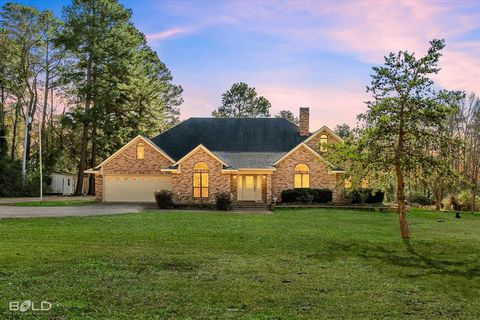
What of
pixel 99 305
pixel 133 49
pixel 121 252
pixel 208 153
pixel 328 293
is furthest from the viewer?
pixel 133 49

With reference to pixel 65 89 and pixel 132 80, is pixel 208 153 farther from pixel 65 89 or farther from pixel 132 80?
pixel 65 89

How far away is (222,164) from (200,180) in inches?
73.6

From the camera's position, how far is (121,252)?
1096 centimetres

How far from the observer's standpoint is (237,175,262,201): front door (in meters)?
30.6

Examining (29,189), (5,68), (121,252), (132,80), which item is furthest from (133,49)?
(121,252)

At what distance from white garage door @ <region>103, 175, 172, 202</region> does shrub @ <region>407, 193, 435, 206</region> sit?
72.8 feet

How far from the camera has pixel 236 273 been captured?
9008 mm

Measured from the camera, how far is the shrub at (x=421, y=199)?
38.7 metres

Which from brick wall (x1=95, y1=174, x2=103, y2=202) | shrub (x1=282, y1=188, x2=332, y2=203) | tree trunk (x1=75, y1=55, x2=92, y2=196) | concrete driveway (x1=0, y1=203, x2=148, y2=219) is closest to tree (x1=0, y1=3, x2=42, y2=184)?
tree trunk (x1=75, y1=55, x2=92, y2=196)

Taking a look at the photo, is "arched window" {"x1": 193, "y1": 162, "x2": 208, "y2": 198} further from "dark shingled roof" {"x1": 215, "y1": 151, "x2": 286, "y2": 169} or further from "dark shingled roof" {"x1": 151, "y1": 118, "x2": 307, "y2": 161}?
"dark shingled roof" {"x1": 151, "y1": 118, "x2": 307, "y2": 161}

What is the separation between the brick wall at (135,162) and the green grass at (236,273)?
51.7 ft

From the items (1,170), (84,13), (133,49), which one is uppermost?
(84,13)

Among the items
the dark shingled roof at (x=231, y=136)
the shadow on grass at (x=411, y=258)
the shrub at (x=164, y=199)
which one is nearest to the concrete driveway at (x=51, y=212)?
the shrub at (x=164, y=199)

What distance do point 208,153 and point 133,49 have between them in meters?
18.8
